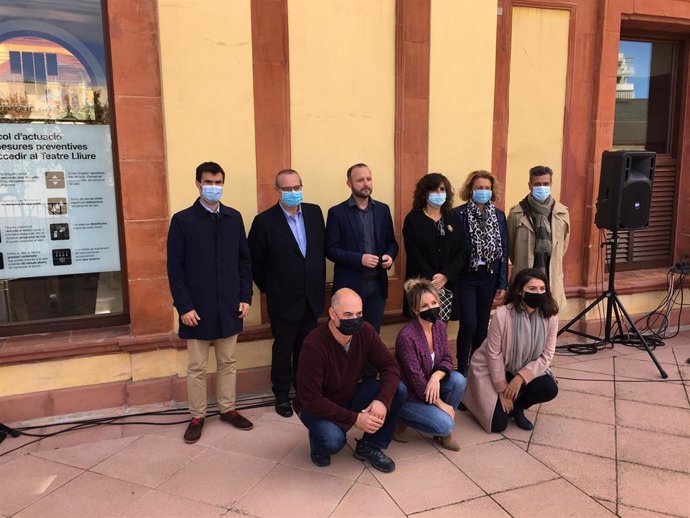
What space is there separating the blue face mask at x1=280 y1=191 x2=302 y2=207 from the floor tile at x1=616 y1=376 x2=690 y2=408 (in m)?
3.14

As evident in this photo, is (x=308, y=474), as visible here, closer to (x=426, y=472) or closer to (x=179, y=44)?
(x=426, y=472)

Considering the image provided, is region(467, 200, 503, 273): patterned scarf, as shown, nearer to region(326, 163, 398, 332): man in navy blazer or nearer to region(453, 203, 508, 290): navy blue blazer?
region(453, 203, 508, 290): navy blue blazer

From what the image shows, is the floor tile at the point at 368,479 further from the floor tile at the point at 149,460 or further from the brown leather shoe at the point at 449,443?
the floor tile at the point at 149,460

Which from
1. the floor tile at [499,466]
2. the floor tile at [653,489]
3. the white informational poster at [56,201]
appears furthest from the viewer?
the white informational poster at [56,201]

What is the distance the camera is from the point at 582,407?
443cm

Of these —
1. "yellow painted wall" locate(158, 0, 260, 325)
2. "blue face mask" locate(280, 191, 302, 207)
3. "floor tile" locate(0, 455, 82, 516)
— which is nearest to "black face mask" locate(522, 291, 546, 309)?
"blue face mask" locate(280, 191, 302, 207)

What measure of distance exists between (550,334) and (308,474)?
197cm

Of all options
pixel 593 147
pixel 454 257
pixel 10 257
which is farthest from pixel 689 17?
pixel 10 257

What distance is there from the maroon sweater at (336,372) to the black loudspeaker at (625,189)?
3.07 metres

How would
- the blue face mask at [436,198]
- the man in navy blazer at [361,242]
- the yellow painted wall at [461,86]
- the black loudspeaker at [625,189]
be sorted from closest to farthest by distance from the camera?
the man in navy blazer at [361,242]
the blue face mask at [436,198]
the yellow painted wall at [461,86]
the black loudspeaker at [625,189]

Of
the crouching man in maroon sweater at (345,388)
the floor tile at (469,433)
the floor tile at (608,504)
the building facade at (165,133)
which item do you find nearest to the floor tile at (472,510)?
the crouching man in maroon sweater at (345,388)

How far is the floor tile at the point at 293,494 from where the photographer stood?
306cm

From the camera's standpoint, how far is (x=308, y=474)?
11.2ft

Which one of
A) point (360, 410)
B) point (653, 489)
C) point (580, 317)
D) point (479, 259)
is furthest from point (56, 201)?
point (580, 317)
